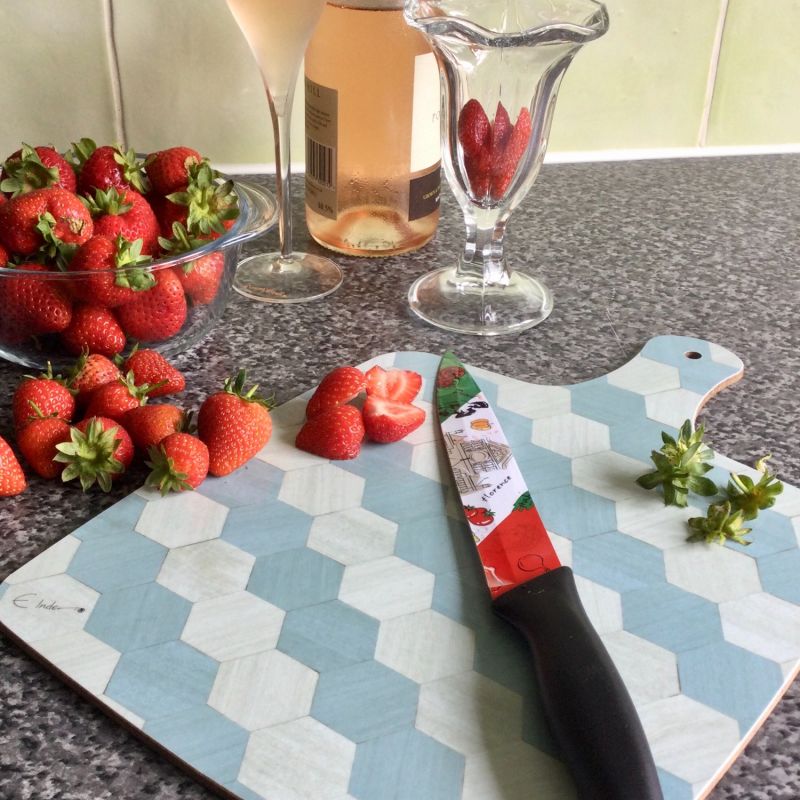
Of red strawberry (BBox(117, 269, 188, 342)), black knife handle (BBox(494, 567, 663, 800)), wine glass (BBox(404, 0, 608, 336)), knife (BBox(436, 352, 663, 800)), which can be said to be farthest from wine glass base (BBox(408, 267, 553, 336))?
black knife handle (BBox(494, 567, 663, 800))

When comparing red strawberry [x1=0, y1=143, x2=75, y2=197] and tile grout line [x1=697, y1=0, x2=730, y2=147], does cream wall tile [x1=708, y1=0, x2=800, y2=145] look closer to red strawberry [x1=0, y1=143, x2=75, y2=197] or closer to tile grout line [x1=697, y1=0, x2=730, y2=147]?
tile grout line [x1=697, y1=0, x2=730, y2=147]

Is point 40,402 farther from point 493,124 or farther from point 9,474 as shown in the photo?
point 493,124

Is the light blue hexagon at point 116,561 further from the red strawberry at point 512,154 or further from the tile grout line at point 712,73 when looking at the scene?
the tile grout line at point 712,73

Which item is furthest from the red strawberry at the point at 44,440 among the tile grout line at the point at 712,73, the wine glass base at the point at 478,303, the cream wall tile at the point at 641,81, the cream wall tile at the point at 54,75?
the tile grout line at the point at 712,73

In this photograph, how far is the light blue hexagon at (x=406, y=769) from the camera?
0.41 meters

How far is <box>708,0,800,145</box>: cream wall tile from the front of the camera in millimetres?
1019

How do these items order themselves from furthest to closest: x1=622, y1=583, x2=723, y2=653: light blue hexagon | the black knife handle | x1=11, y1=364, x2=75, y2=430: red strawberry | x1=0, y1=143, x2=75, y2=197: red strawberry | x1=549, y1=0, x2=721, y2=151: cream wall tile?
1. x1=549, y1=0, x2=721, y2=151: cream wall tile
2. x1=0, y1=143, x2=75, y2=197: red strawberry
3. x1=11, y1=364, x2=75, y2=430: red strawberry
4. x1=622, y1=583, x2=723, y2=653: light blue hexagon
5. the black knife handle

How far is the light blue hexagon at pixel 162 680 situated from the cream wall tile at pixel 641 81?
2.55ft

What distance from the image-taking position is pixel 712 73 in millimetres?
1046

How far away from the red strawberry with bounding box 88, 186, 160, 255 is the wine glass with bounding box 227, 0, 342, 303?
0.44 ft

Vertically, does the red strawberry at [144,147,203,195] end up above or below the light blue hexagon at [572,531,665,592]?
above

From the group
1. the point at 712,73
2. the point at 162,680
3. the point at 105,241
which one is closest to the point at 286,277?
the point at 105,241

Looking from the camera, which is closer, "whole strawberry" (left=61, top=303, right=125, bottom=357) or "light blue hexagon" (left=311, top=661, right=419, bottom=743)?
"light blue hexagon" (left=311, top=661, right=419, bottom=743)

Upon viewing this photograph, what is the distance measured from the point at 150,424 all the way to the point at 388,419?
0.15 metres
